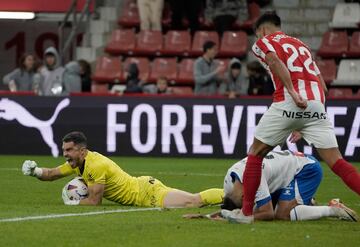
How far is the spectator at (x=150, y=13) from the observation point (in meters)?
24.9

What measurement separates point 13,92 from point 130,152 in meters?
2.42

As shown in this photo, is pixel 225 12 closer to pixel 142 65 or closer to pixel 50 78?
pixel 142 65

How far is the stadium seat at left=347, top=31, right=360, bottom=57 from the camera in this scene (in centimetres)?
2445

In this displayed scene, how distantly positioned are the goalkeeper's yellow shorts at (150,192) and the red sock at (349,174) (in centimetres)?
250

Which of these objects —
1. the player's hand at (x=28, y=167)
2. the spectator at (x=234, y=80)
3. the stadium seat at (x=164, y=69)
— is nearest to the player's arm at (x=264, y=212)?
the player's hand at (x=28, y=167)

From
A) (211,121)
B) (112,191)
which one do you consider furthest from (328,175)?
(112,191)

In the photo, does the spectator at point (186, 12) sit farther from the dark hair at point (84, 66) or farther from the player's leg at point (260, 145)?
the player's leg at point (260, 145)

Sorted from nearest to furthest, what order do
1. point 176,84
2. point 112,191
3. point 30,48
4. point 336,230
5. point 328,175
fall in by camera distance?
point 336,230, point 112,191, point 328,175, point 176,84, point 30,48

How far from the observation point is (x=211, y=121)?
20.7m

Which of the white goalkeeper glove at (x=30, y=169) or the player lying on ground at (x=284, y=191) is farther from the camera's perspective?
the white goalkeeper glove at (x=30, y=169)

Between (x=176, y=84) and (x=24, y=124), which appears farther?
(x=176, y=84)

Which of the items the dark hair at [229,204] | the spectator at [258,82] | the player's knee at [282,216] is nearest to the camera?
the dark hair at [229,204]

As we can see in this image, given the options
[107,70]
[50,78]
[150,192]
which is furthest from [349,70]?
[150,192]

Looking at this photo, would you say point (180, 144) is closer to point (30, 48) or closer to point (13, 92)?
point (13, 92)
